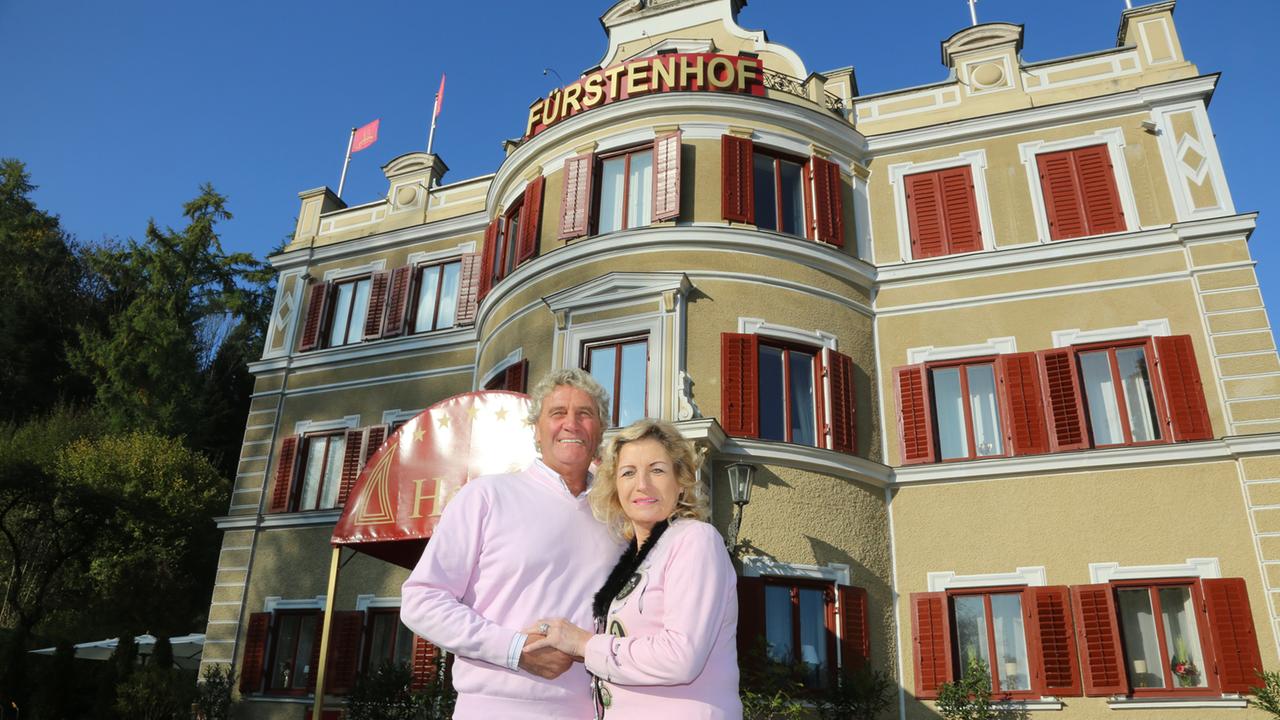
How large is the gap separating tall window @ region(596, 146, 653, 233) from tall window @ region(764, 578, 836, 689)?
19.7 feet

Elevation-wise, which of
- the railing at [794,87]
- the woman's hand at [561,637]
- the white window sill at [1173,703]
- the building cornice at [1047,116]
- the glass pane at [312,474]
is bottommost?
the white window sill at [1173,703]

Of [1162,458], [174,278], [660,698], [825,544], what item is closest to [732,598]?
[660,698]

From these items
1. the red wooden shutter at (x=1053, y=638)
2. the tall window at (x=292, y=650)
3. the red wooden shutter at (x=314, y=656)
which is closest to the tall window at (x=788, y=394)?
the red wooden shutter at (x=1053, y=638)

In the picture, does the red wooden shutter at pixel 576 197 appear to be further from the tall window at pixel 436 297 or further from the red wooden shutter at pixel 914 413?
the red wooden shutter at pixel 914 413

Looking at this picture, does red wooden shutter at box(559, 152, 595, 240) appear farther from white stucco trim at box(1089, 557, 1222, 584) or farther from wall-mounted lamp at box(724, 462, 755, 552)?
white stucco trim at box(1089, 557, 1222, 584)

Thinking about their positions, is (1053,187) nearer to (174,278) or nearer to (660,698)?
(660,698)

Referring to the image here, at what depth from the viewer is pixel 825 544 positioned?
37.7 ft

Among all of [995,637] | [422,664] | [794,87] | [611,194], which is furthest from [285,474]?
[995,637]

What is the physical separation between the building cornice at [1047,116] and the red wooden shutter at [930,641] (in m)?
7.61

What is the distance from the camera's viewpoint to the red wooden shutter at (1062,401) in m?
12.0

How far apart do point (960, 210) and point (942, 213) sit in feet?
0.93

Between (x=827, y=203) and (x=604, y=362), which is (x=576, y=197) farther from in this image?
(x=827, y=203)

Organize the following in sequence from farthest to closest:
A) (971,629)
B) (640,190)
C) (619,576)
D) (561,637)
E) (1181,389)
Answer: (640,190) < (1181,389) < (971,629) < (619,576) < (561,637)

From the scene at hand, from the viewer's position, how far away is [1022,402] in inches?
489
